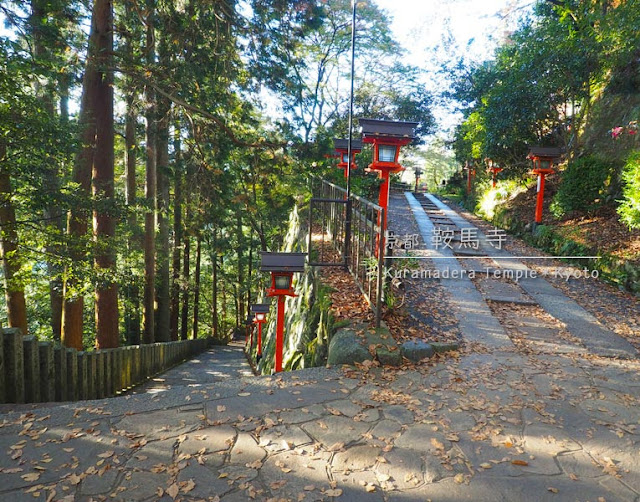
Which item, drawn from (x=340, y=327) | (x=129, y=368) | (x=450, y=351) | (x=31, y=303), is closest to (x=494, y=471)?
(x=450, y=351)

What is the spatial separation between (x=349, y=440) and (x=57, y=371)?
4.01 metres

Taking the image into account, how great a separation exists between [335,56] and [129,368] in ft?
52.6

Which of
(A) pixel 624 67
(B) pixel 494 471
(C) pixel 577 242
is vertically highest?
(A) pixel 624 67

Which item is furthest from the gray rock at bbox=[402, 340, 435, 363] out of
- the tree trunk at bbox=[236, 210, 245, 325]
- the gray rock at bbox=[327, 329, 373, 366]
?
the tree trunk at bbox=[236, 210, 245, 325]

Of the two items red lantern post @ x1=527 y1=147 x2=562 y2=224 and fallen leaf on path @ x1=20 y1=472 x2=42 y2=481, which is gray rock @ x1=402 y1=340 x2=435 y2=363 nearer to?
fallen leaf on path @ x1=20 y1=472 x2=42 y2=481

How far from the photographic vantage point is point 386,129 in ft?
18.1

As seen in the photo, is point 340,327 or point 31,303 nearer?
point 340,327

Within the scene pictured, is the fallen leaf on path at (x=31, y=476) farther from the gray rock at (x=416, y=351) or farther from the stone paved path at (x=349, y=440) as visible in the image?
the gray rock at (x=416, y=351)

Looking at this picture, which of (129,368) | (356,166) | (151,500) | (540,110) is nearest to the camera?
(151,500)

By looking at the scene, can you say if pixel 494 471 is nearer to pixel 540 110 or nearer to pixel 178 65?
pixel 178 65

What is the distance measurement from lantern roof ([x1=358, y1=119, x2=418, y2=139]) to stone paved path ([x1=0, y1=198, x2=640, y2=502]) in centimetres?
320

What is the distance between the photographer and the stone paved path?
94.3 inches

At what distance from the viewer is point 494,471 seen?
8.46 feet

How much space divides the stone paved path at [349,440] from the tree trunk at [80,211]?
12.0 feet
